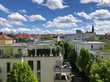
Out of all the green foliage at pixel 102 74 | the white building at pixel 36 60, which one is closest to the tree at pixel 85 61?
the white building at pixel 36 60

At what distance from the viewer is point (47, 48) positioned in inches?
1710

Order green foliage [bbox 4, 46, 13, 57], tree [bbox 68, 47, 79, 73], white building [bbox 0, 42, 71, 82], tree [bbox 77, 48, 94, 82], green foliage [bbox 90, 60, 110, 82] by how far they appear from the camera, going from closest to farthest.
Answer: green foliage [bbox 90, 60, 110, 82] < white building [bbox 0, 42, 71, 82] < green foliage [bbox 4, 46, 13, 57] < tree [bbox 77, 48, 94, 82] < tree [bbox 68, 47, 79, 73]

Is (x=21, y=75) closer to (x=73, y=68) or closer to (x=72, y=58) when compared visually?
(x=73, y=68)

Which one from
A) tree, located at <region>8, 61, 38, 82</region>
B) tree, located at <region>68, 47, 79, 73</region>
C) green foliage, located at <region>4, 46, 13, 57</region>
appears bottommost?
tree, located at <region>68, 47, 79, 73</region>

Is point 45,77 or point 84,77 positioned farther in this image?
point 84,77

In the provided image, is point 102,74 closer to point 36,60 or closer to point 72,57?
point 36,60

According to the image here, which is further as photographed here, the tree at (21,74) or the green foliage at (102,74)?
the green foliage at (102,74)

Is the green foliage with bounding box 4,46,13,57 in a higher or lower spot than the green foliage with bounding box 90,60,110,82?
higher

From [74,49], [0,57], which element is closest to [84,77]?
[0,57]

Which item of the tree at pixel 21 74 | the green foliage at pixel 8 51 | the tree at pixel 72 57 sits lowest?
the tree at pixel 72 57

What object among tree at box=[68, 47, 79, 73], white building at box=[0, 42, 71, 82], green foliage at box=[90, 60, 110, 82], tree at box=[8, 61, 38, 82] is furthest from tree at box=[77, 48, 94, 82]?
tree at box=[8, 61, 38, 82]

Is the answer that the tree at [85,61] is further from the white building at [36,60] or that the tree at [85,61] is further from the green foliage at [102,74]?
the green foliage at [102,74]

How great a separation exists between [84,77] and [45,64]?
53.0 feet

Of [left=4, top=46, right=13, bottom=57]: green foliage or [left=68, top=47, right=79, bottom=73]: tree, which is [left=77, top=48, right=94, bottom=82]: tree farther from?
[left=4, top=46, right=13, bottom=57]: green foliage
